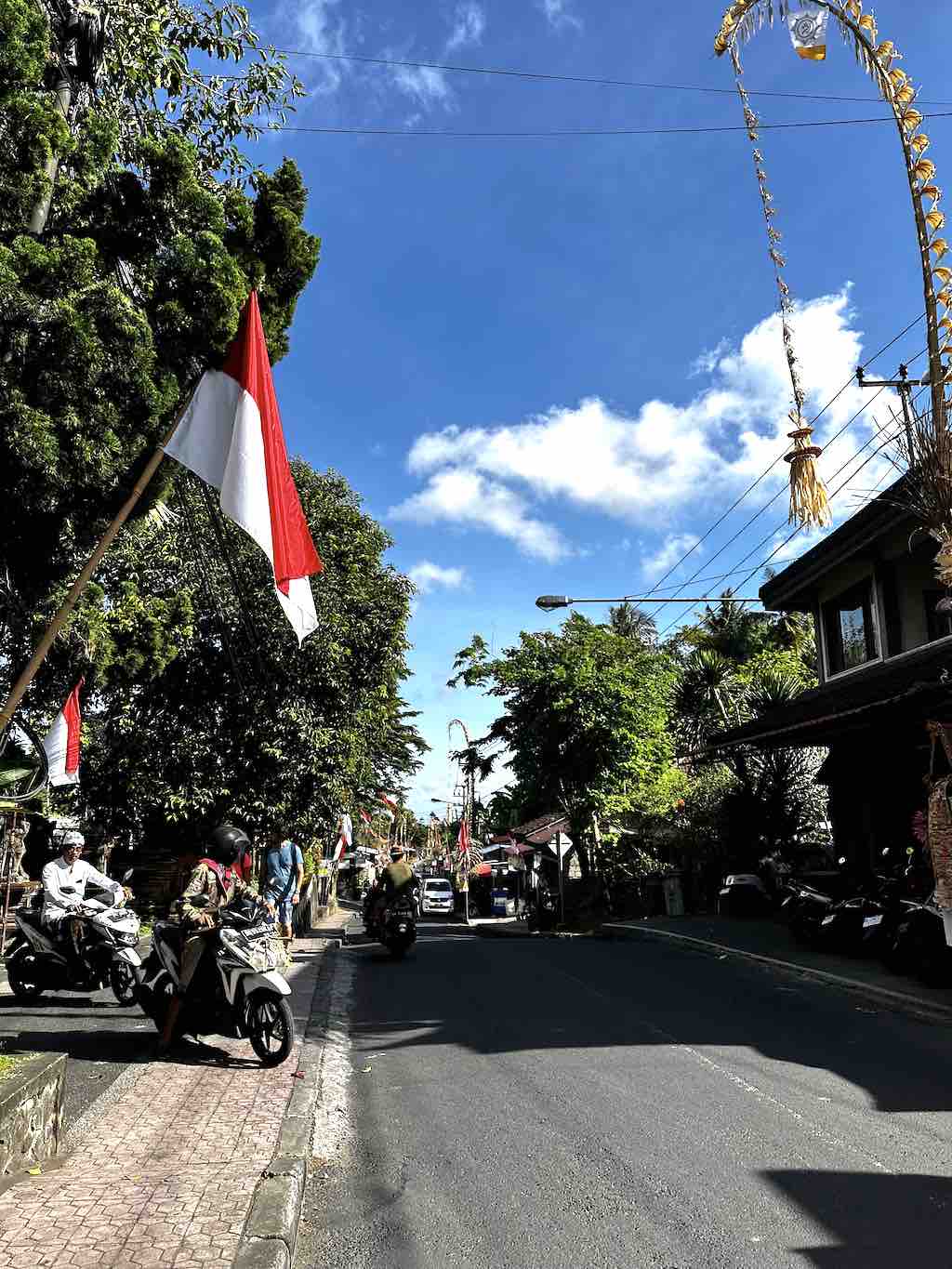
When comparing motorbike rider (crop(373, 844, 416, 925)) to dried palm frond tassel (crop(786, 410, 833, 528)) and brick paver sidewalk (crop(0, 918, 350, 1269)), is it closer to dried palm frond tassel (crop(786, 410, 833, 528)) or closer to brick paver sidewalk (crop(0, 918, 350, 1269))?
brick paver sidewalk (crop(0, 918, 350, 1269))

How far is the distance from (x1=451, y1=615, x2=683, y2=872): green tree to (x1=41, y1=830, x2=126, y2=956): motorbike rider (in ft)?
49.6

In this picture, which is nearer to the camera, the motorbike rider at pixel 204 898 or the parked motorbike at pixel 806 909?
the motorbike rider at pixel 204 898

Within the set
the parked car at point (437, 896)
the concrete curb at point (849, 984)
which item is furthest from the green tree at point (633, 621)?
the concrete curb at point (849, 984)

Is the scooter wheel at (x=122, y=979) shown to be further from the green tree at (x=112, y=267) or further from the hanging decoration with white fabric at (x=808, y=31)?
the hanging decoration with white fabric at (x=808, y=31)

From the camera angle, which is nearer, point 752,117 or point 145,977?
point 752,117

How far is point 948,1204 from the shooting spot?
4.25m

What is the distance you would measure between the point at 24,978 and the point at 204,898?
3685 mm

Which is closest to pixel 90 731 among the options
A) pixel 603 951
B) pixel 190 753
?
pixel 190 753

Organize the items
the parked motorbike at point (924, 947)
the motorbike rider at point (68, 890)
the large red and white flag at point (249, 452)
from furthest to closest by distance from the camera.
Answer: the parked motorbike at point (924, 947) → the motorbike rider at point (68, 890) → the large red and white flag at point (249, 452)

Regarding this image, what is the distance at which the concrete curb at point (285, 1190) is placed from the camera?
3.70 m

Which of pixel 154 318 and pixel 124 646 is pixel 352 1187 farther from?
pixel 124 646

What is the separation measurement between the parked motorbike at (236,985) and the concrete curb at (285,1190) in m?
0.42

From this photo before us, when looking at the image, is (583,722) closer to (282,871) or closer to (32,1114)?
(282,871)

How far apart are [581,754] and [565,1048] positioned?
16.8 meters
